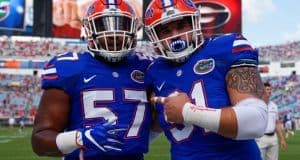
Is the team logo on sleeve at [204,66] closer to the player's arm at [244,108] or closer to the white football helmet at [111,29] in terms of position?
the player's arm at [244,108]

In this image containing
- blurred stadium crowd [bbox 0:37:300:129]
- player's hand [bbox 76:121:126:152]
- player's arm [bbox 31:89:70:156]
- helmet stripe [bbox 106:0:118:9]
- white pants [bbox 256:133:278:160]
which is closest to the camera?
player's hand [bbox 76:121:126:152]

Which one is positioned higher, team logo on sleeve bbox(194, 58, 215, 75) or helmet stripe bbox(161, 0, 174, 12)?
helmet stripe bbox(161, 0, 174, 12)

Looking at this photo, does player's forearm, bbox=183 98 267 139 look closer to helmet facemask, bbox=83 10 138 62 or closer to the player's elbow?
the player's elbow

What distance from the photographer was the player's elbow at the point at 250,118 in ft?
7.45

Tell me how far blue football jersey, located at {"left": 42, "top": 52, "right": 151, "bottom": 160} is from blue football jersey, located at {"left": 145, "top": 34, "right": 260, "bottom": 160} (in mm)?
225

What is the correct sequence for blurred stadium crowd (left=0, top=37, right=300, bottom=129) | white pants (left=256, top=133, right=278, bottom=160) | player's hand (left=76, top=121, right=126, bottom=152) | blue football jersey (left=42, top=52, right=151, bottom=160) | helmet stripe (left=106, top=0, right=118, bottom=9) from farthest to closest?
blurred stadium crowd (left=0, top=37, right=300, bottom=129), white pants (left=256, top=133, right=278, bottom=160), helmet stripe (left=106, top=0, right=118, bottom=9), blue football jersey (left=42, top=52, right=151, bottom=160), player's hand (left=76, top=121, right=126, bottom=152)

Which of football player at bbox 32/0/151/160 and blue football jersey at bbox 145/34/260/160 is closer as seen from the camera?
blue football jersey at bbox 145/34/260/160

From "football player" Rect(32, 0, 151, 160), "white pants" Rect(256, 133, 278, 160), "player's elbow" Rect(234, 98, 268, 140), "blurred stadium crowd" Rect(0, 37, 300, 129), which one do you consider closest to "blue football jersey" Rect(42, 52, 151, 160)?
"football player" Rect(32, 0, 151, 160)

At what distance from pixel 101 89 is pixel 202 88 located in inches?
22.3

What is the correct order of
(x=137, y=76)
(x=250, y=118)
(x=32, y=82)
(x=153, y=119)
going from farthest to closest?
(x=32, y=82)
(x=153, y=119)
(x=137, y=76)
(x=250, y=118)

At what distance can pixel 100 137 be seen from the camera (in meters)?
2.41

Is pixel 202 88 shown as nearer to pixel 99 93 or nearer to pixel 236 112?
pixel 236 112

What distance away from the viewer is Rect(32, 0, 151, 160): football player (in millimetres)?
2752

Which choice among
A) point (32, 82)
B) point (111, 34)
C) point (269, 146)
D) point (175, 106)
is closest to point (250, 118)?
point (175, 106)
